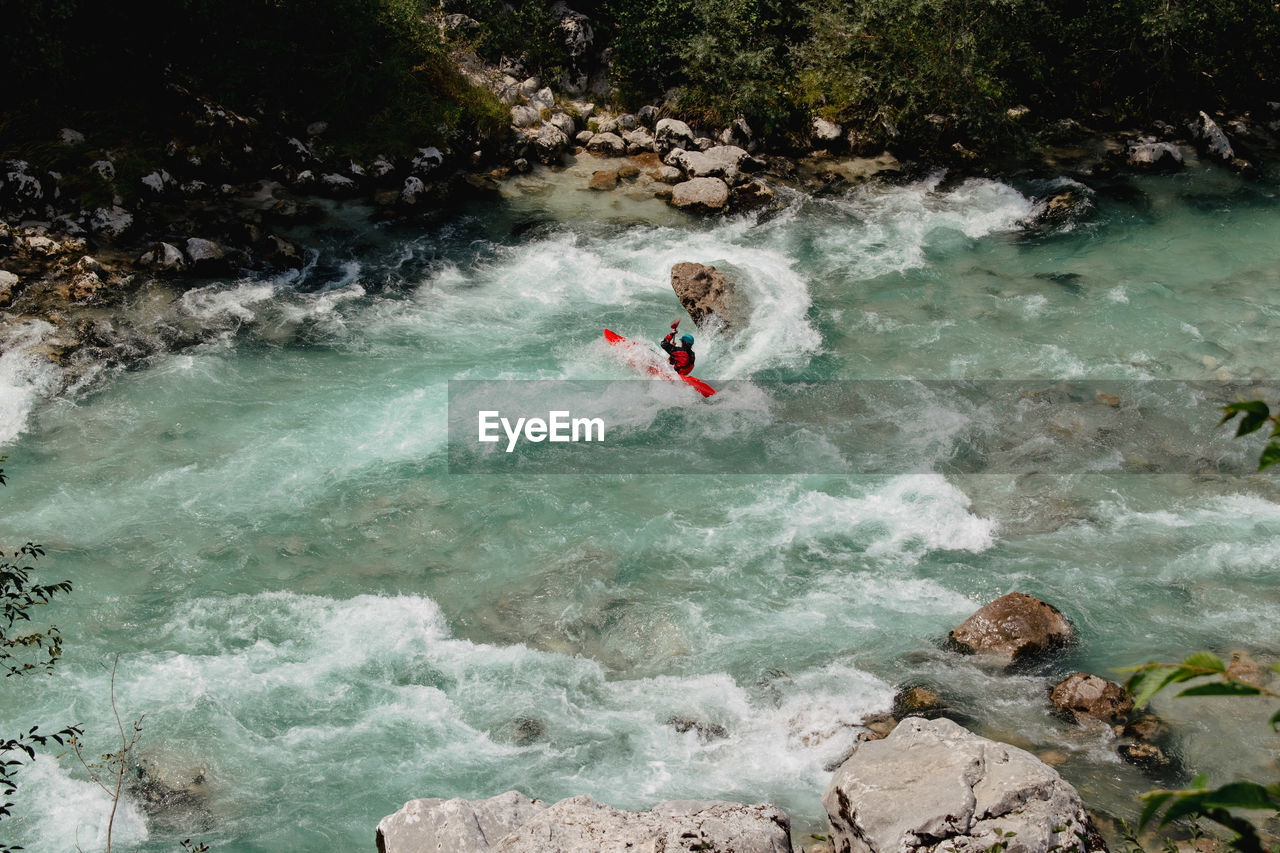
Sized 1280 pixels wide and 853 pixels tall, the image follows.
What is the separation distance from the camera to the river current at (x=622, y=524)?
330 inches

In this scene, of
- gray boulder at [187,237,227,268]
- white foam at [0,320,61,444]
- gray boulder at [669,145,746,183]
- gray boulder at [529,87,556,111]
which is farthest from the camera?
gray boulder at [529,87,556,111]

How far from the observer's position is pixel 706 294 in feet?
47.4

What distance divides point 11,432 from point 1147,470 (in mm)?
13826

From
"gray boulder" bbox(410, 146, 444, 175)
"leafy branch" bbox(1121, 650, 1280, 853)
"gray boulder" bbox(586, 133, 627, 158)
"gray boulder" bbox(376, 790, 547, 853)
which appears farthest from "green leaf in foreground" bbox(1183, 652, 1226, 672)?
"gray boulder" bbox(586, 133, 627, 158)

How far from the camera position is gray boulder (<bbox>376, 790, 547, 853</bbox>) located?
629cm

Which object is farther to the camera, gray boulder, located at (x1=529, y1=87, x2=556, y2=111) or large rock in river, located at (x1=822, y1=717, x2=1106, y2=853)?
gray boulder, located at (x1=529, y1=87, x2=556, y2=111)

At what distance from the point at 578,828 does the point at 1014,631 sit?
489cm

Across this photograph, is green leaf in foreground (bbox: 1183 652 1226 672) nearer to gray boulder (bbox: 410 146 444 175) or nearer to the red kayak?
the red kayak

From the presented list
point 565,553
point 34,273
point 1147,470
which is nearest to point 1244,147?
point 1147,470

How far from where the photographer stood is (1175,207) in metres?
17.4

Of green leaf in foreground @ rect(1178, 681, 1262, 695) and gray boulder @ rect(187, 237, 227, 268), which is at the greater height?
green leaf in foreground @ rect(1178, 681, 1262, 695)

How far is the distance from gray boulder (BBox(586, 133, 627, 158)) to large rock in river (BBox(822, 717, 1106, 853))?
14603 mm

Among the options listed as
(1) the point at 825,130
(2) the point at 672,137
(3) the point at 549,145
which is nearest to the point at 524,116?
(3) the point at 549,145

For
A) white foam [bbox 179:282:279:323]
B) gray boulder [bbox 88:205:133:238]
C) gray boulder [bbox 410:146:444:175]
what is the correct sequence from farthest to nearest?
1. gray boulder [bbox 410:146:444:175]
2. gray boulder [bbox 88:205:133:238]
3. white foam [bbox 179:282:279:323]
